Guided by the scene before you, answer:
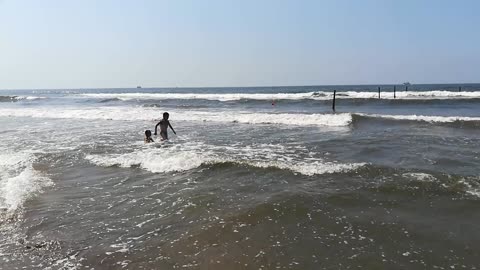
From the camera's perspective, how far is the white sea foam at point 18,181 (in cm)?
755

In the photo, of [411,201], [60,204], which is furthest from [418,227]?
[60,204]

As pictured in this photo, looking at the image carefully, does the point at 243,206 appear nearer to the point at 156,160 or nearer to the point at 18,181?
the point at 156,160

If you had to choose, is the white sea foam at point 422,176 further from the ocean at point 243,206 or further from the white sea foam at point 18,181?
the white sea foam at point 18,181

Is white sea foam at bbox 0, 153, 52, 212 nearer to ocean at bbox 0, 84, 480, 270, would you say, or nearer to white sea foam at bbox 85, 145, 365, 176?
ocean at bbox 0, 84, 480, 270

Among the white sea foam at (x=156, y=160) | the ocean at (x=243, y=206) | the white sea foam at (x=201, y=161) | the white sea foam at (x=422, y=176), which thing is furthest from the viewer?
the white sea foam at (x=156, y=160)

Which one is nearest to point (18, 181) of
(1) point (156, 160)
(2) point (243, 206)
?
(1) point (156, 160)

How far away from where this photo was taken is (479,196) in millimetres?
7340

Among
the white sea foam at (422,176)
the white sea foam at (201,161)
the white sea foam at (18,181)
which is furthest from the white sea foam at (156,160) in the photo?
the white sea foam at (422,176)

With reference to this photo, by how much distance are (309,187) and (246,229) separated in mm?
2511

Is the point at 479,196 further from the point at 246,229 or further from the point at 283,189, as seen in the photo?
the point at 246,229

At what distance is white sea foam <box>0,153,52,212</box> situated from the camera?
755cm

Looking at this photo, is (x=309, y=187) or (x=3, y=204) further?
(x=309, y=187)

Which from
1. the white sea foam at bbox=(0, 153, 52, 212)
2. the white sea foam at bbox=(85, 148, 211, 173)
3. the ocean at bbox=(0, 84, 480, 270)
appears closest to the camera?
the ocean at bbox=(0, 84, 480, 270)

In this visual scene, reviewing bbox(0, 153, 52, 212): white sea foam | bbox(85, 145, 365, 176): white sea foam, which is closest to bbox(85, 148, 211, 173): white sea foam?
bbox(85, 145, 365, 176): white sea foam
